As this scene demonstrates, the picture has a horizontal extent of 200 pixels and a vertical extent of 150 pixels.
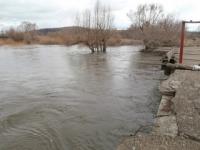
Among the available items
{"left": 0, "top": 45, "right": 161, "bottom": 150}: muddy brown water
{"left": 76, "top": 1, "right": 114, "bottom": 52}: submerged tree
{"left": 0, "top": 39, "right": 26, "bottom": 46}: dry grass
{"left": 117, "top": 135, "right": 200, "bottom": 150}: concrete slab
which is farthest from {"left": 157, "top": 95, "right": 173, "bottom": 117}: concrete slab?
{"left": 0, "top": 39, "right": 26, "bottom": 46}: dry grass

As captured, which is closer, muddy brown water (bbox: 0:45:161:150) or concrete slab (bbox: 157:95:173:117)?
concrete slab (bbox: 157:95:173:117)

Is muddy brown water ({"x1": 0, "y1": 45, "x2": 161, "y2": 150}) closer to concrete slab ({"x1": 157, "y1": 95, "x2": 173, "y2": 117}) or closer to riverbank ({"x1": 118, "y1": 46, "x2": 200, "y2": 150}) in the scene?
concrete slab ({"x1": 157, "y1": 95, "x2": 173, "y2": 117})

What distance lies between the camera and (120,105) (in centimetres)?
733

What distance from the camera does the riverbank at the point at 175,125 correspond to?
347 centimetres

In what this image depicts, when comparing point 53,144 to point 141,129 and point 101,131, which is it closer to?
point 101,131

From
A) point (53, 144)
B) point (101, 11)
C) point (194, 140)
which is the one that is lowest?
point (53, 144)

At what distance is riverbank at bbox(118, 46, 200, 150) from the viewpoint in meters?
3.47

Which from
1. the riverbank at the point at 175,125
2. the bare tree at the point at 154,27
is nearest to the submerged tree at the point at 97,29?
the bare tree at the point at 154,27

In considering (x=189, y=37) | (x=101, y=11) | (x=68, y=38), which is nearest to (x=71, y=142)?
(x=101, y=11)

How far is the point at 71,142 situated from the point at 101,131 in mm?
826

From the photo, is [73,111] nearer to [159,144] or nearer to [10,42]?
[159,144]

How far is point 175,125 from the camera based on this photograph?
13.2ft

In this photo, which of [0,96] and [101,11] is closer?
[0,96]

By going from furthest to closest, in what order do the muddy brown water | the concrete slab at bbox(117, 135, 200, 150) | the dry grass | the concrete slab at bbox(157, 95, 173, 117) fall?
the dry grass → the muddy brown water → the concrete slab at bbox(157, 95, 173, 117) → the concrete slab at bbox(117, 135, 200, 150)
